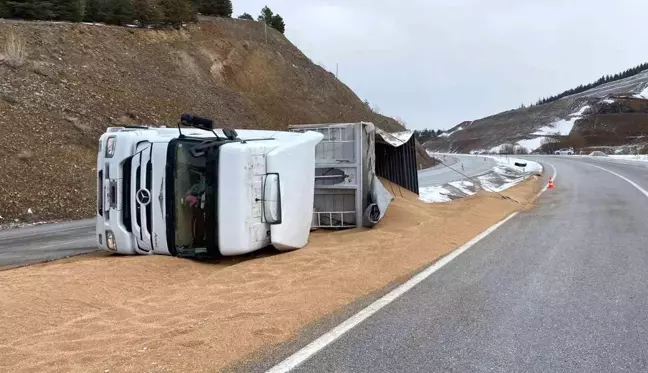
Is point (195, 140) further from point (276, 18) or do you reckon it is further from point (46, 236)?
point (276, 18)

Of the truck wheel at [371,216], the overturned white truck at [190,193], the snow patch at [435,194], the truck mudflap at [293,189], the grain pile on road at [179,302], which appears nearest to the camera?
the grain pile on road at [179,302]

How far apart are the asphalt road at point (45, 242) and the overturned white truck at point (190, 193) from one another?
2.16m

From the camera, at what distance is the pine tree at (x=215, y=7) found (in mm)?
39781

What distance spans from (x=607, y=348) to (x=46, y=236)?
10.8 m

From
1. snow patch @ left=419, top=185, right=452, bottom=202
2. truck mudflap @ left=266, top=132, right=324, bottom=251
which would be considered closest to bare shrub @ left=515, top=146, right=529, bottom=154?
snow patch @ left=419, top=185, right=452, bottom=202

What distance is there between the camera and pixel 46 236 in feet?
37.3

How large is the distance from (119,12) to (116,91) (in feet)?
31.4

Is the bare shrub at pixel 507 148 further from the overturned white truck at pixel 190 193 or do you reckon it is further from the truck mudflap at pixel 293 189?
the overturned white truck at pixel 190 193

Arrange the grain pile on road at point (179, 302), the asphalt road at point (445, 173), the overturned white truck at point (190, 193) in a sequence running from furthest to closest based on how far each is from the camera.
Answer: the asphalt road at point (445, 173) < the overturned white truck at point (190, 193) < the grain pile on road at point (179, 302)

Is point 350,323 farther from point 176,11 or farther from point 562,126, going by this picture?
point 562,126

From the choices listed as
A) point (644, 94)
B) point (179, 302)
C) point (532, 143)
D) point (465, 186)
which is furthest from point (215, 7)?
point (644, 94)

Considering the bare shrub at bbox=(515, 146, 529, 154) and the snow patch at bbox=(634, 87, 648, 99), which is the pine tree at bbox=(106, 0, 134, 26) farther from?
the snow patch at bbox=(634, 87, 648, 99)

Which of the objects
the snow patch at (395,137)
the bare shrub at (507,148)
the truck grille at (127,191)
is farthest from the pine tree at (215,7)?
the bare shrub at (507,148)

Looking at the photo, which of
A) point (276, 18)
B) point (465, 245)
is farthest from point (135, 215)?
point (276, 18)
